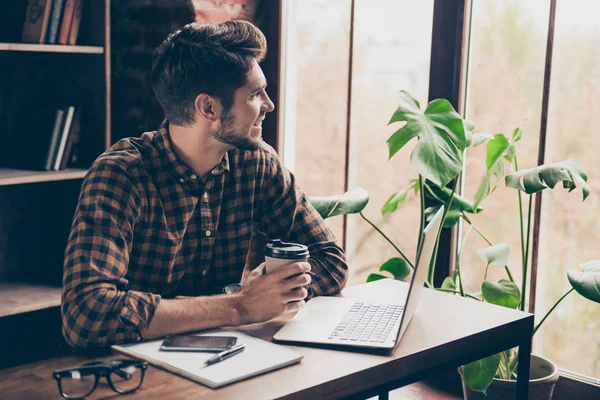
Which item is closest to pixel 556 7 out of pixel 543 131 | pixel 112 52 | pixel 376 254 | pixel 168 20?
pixel 543 131

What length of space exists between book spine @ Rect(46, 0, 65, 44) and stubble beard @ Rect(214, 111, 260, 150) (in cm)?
94

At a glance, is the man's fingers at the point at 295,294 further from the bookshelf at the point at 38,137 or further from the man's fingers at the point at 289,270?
the bookshelf at the point at 38,137

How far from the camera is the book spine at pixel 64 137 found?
8.39 feet

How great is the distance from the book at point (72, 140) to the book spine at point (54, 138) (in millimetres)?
43

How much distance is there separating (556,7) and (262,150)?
48.7 inches

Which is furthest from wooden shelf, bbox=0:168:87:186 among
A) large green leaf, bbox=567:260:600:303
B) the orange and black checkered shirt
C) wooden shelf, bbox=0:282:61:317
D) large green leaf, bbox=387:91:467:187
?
large green leaf, bbox=567:260:600:303

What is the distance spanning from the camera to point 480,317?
1683 millimetres

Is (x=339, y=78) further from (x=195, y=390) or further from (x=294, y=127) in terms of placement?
(x=195, y=390)

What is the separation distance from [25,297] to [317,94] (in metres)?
1.52

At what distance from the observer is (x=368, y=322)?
1.58m

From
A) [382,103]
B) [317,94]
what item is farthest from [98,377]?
[317,94]

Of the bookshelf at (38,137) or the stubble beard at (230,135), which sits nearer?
the stubble beard at (230,135)

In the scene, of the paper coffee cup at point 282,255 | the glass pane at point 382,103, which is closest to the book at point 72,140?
the glass pane at point 382,103

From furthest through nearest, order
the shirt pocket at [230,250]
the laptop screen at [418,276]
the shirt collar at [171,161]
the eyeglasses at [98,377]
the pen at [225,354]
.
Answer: the shirt pocket at [230,250]
the shirt collar at [171,161]
the laptop screen at [418,276]
the pen at [225,354]
the eyeglasses at [98,377]
